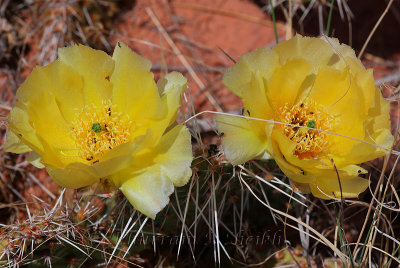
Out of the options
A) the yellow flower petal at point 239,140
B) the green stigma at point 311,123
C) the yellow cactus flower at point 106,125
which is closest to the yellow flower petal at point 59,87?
the yellow cactus flower at point 106,125

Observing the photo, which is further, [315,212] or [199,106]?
[199,106]

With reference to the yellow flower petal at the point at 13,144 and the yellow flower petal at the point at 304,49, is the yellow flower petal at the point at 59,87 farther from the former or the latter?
the yellow flower petal at the point at 304,49

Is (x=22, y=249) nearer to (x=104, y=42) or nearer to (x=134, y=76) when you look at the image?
(x=134, y=76)

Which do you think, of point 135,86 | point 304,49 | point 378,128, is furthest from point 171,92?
point 378,128

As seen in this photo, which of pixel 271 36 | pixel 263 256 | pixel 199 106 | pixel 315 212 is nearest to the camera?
pixel 263 256

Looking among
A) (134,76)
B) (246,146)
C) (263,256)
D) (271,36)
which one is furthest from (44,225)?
(271,36)

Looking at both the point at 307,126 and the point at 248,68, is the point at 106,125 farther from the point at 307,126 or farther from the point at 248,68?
the point at 307,126
